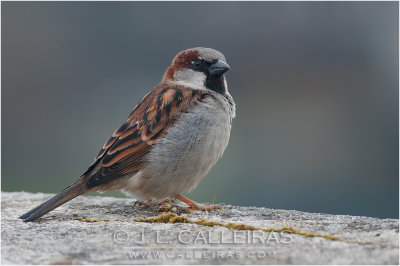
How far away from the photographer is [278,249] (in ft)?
7.99

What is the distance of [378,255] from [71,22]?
1063cm

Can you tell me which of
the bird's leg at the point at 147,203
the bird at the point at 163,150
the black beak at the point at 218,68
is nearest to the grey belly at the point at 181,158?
the bird at the point at 163,150

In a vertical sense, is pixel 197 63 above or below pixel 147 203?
above

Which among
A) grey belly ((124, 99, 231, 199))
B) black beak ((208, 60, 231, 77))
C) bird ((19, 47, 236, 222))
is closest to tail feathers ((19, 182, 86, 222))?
bird ((19, 47, 236, 222))

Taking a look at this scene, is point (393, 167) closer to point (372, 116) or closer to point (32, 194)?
point (372, 116)

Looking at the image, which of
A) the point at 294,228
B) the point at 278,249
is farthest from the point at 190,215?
the point at 278,249

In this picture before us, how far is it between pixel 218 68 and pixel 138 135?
93cm

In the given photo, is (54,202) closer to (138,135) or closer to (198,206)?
(138,135)

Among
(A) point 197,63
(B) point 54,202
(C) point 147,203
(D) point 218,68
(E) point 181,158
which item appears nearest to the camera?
(B) point 54,202

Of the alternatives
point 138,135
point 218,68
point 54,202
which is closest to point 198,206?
point 138,135

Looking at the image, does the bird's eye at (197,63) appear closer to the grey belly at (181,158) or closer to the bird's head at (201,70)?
the bird's head at (201,70)

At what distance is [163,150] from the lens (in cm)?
391

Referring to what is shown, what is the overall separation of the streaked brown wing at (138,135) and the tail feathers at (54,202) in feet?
0.27

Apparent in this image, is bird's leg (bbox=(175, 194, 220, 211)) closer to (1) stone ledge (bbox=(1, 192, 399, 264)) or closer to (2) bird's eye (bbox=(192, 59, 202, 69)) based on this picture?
(1) stone ledge (bbox=(1, 192, 399, 264))
